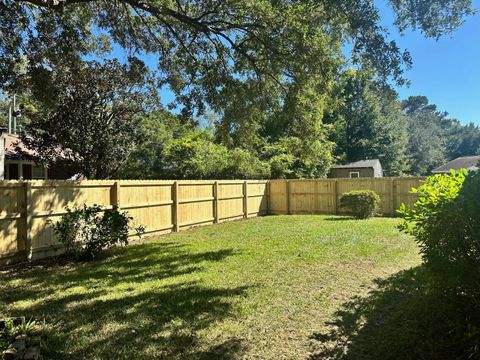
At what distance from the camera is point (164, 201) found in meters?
11.8

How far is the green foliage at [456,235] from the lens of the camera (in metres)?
3.14

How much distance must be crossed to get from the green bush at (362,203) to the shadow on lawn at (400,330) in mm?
10691


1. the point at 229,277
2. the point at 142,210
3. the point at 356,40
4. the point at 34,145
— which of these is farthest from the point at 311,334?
the point at 34,145

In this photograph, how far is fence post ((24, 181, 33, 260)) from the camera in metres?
7.61

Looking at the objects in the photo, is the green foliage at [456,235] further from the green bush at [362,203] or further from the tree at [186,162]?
the tree at [186,162]

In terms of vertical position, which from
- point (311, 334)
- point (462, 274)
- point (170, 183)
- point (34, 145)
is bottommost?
point (311, 334)

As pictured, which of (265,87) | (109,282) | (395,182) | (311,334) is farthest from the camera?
(395,182)

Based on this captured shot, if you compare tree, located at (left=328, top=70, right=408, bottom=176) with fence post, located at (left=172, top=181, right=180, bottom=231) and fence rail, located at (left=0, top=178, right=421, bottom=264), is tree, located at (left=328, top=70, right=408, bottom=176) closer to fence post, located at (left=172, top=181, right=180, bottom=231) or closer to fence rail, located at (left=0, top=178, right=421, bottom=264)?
fence rail, located at (left=0, top=178, right=421, bottom=264)

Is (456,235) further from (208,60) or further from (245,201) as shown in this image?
(245,201)

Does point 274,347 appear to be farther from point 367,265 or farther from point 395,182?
point 395,182

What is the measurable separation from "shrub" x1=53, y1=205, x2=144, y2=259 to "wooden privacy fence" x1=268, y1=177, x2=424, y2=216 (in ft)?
37.6

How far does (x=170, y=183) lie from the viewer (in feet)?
39.8

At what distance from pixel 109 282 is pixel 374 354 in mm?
4186

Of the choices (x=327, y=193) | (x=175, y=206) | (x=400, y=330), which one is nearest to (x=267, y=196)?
(x=327, y=193)
